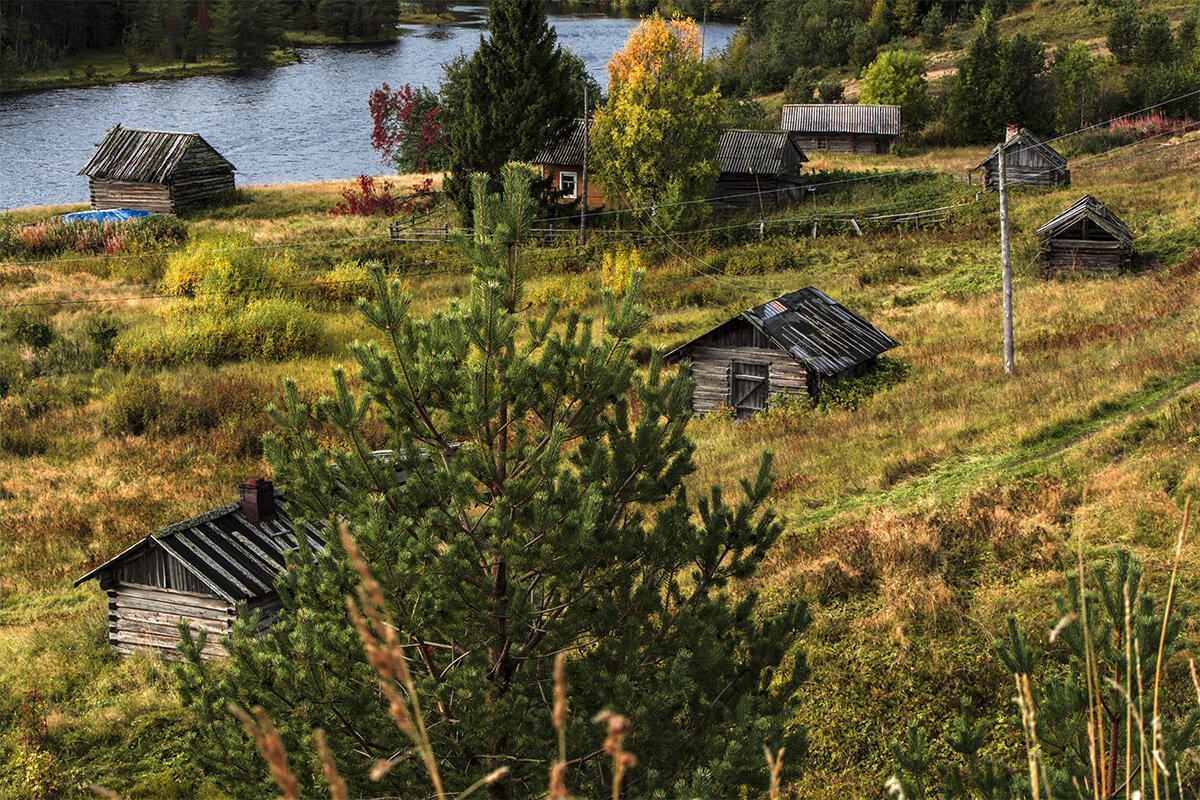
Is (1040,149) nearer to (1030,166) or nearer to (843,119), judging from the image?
(1030,166)

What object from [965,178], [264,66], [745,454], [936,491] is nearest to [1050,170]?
[965,178]

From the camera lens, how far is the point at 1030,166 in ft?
163

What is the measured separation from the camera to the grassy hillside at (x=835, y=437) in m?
13.3

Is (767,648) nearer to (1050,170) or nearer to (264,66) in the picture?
(1050,170)

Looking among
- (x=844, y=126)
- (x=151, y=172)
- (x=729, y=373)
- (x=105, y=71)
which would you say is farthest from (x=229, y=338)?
(x=105, y=71)

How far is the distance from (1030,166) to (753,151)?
13467mm

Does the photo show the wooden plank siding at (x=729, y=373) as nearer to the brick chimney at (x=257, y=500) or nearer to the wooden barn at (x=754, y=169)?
the brick chimney at (x=257, y=500)

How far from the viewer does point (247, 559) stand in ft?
53.9

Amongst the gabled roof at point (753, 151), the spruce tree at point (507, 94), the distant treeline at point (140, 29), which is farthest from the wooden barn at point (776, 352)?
the distant treeline at point (140, 29)

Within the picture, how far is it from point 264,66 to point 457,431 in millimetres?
93152

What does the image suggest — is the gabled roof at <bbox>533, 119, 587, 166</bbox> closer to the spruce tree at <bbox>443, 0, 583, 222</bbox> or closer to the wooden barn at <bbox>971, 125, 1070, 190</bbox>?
the spruce tree at <bbox>443, 0, 583, 222</bbox>

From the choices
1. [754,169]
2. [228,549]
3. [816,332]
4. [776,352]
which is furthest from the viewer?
[754,169]

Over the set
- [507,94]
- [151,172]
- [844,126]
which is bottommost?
[151,172]

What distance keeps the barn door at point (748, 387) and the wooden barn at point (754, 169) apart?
22.8 meters
